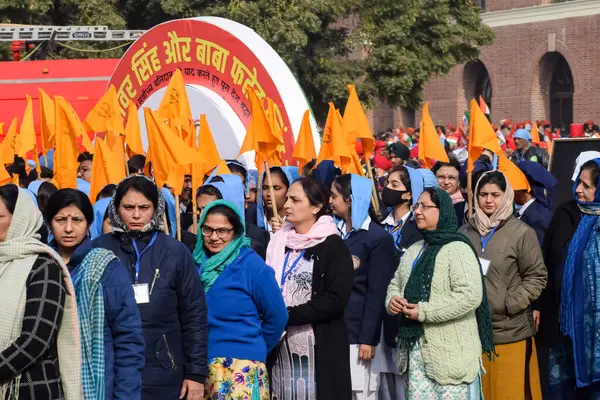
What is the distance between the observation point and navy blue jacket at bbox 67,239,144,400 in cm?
526

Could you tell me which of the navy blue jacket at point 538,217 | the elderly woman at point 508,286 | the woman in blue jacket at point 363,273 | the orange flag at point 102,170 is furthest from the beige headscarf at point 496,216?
the orange flag at point 102,170

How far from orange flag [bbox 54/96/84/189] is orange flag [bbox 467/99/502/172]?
3.48 metres

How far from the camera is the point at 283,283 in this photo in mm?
6809

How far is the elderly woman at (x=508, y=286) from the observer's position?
25.5ft

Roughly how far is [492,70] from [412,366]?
32.8m

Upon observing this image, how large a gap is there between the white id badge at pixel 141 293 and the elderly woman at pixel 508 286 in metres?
2.75

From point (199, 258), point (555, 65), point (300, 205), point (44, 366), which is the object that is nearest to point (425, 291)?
point (300, 205)

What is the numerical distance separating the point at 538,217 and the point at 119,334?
16.6 feet

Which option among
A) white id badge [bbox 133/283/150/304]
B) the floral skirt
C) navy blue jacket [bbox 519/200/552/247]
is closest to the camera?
white id badge [bbox 133/283/150/304]

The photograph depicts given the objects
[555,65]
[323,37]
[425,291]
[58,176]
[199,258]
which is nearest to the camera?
[199,258]

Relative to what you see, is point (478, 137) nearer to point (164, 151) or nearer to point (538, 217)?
point (538, 217)

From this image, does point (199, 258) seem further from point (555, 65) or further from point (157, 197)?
point (555, 65)

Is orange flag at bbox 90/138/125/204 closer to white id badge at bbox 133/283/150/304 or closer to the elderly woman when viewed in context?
the elderly woman

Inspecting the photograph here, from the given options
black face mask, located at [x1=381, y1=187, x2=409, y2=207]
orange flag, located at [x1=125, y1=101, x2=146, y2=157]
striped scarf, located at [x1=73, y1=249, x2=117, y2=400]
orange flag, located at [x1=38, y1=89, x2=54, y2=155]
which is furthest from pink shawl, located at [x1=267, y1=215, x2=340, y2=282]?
orange flag, located at [x1=38, y1=89, x2=54, y2=155]
